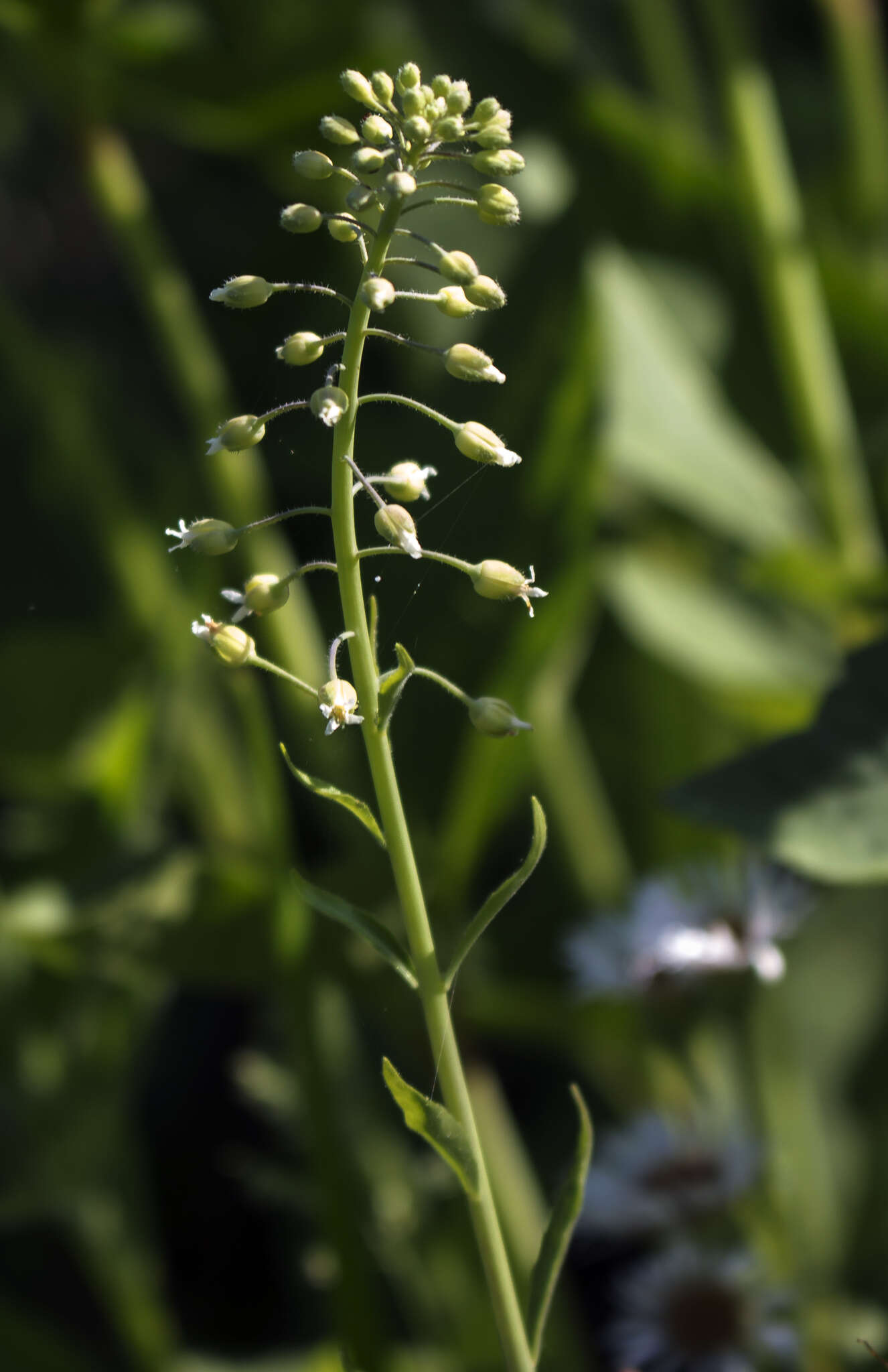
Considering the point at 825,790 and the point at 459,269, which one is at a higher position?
the point at 459,269

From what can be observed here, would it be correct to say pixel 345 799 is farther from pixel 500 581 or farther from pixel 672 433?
pixel 672 433

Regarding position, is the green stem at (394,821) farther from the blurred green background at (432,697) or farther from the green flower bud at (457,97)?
the blurred green background at (432,697)

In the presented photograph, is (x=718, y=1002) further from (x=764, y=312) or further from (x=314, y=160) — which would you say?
(x=764, y=312)

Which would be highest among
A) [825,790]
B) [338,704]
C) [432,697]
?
[338,704]

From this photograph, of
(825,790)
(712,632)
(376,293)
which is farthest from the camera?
(712,632)

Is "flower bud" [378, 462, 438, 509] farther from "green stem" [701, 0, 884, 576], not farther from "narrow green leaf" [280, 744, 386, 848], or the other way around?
"green stem" [701, 0, 884, 576]

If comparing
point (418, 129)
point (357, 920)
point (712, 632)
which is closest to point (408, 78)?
point (418, 129)

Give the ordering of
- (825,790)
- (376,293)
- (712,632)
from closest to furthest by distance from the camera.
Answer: (376,293) < (825,790) < (712,632)
